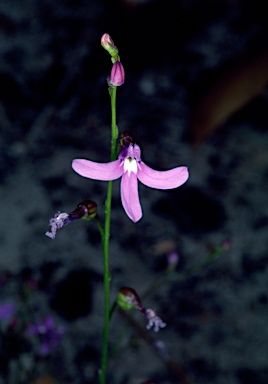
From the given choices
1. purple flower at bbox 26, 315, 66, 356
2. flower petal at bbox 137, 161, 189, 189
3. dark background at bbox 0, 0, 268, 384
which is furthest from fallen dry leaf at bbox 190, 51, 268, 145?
flower petal at bbox 137, 161, 189, 189

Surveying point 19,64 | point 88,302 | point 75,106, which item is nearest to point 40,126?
point 75,106

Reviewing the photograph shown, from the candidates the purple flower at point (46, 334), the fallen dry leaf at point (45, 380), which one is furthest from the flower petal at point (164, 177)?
the fallen dry leaf at point (45, 380)

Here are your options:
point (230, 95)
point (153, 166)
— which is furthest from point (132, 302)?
point (230, 95)

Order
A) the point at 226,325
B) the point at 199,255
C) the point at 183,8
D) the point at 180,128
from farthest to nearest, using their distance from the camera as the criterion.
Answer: the point at 183,8 < the point at 180,128 < the point at 199,255 < the point at 226,325

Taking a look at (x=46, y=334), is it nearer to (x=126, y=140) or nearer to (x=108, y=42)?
(x=126, y=140)

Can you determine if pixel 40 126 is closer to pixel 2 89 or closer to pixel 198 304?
pixel 2 89

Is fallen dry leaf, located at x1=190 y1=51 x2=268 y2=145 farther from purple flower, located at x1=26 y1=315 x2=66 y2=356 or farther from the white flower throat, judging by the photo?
the white flower throat
